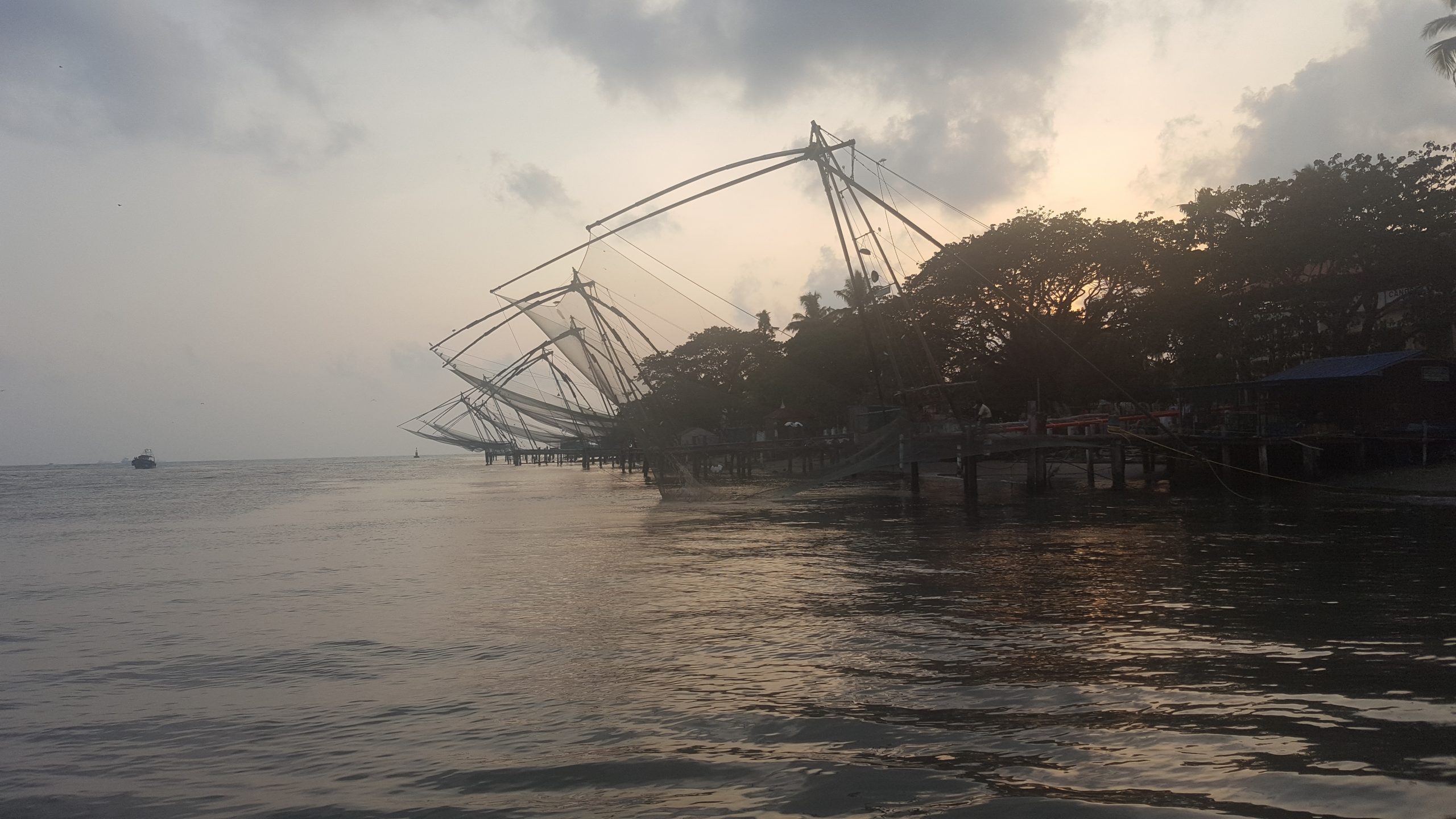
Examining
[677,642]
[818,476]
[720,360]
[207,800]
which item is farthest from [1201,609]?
[720,360]

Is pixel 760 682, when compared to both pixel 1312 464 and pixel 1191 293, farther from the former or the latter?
pixel 1191 293

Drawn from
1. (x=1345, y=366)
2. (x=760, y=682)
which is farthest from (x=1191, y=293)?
(x=760, y=682)

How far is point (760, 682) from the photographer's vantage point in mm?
7152

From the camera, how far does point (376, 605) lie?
1184 centimetres

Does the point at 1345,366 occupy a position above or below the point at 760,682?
above

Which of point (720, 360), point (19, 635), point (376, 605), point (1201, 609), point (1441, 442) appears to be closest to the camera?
point (1201, 609)

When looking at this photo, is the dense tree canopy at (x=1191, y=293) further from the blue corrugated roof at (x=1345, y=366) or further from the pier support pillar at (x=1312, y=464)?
the pier support pillar at (x=1312, y=464)

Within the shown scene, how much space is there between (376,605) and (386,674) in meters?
4.08

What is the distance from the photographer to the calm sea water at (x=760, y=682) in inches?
194

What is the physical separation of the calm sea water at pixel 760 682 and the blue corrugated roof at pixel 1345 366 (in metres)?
9.05

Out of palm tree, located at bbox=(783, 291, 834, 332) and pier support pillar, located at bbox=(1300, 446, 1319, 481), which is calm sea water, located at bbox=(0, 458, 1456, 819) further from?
palm tree, located at bbox=(783, 291, 834, 332)

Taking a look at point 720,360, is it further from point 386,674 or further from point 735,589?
point 386,674

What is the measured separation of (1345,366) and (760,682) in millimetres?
24817

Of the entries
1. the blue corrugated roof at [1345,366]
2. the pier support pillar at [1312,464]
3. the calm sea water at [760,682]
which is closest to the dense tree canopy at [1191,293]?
the blue corrugated roof at [1345,366]
